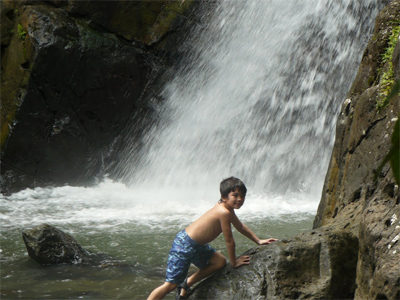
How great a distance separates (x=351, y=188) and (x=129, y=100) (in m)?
8.76

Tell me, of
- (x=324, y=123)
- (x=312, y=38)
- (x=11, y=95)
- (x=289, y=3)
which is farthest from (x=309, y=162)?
(x=11, y=95)

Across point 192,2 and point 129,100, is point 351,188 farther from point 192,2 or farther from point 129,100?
point 192,2

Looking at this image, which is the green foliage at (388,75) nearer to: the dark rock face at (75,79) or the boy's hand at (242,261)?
the boy's hand at (242,261)

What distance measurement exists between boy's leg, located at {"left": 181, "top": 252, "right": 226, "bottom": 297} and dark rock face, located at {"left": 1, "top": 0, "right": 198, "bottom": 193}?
8402 mm

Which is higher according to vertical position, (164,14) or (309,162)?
(164,14)

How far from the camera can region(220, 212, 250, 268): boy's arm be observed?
13.1 feet

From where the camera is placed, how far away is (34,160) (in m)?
11.8

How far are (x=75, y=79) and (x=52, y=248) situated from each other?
651 centimetres

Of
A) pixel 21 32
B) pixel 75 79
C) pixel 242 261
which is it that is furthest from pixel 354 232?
pixel 21 32

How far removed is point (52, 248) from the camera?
19.5 ft

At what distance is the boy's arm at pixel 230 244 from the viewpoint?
13.1 ft

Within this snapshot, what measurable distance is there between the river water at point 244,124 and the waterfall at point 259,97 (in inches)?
1.0

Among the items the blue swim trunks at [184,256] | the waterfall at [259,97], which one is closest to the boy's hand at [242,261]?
the blue swim trunks at [184,256]

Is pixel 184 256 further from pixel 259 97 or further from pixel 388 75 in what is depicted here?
pixel 259 97
